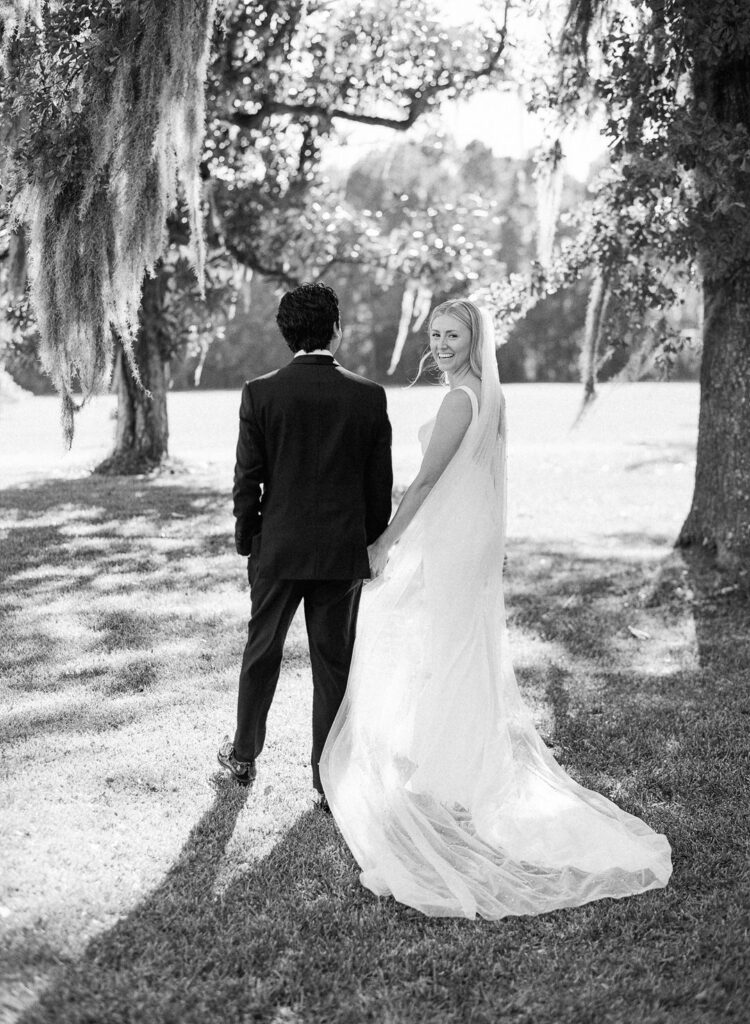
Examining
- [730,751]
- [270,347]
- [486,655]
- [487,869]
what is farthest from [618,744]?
[270,347]

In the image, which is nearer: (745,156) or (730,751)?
(730,751)

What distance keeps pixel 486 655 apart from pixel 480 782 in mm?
491

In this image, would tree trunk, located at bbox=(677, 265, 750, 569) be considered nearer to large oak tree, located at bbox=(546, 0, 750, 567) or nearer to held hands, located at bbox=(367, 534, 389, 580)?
large oak tree, located at bbox=(546, 0, 750, 567)

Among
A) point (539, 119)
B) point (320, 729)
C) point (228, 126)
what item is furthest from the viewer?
point (228, 126)

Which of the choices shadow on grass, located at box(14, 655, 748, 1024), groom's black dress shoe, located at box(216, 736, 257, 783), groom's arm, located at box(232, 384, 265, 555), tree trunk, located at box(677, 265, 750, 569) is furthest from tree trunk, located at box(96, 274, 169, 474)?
shadow on grass, located at box(14, 655, 748, 1024)

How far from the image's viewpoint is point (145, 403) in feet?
40.4

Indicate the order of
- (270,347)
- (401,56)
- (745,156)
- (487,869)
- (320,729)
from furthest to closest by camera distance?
(270,347) → (401,56) → (745,156) → (320,729) → (487,869)

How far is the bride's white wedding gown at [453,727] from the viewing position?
3.66 m

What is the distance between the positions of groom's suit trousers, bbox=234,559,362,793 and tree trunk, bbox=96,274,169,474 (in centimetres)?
850

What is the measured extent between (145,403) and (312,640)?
8.84 metres

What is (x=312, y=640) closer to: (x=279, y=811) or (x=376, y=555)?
(x=376, y=555)

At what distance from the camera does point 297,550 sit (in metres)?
3.82

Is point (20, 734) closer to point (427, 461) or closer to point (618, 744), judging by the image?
point (427, 461)

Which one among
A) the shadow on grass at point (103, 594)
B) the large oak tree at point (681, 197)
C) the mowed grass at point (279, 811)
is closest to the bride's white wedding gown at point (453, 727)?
the mowed grass at point (279, 811)
